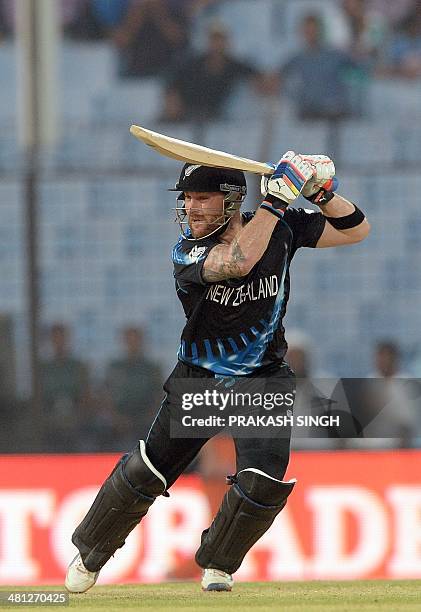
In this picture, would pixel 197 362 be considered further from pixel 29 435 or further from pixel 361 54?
pixel 361 54

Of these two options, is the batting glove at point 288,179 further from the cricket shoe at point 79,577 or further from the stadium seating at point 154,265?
the stadium seating at point 154,265

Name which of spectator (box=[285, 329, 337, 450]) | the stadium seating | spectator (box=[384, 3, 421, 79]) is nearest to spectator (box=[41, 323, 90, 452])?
the stadium seating

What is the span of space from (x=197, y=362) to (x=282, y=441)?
0.45 m

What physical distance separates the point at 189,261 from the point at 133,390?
4.35m

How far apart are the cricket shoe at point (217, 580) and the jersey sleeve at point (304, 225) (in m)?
1.28

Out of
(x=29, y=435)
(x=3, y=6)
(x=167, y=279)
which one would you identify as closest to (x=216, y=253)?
(x=29, y=435)

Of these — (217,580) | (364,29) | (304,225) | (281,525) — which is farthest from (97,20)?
(217,580)

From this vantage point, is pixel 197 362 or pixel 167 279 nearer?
pixel 197 362

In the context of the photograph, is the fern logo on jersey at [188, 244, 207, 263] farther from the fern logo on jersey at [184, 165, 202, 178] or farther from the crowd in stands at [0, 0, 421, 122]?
the crowd in stands at [0, 0, 421, 122]

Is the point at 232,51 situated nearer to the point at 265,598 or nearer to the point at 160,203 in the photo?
the point at 160,203

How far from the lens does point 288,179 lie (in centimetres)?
496

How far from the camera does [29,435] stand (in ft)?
28.7

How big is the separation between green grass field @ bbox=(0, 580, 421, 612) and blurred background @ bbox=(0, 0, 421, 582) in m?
1.59

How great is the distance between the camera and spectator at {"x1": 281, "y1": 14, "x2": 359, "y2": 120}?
12.5 meters
